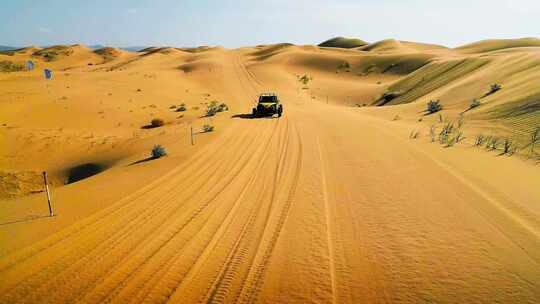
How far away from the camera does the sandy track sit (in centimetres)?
443

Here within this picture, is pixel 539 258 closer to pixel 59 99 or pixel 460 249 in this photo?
pixel 460 249

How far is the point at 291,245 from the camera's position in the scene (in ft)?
18.1

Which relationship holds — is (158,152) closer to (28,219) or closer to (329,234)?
(28,219)

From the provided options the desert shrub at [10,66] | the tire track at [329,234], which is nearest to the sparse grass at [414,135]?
the tire track at [329,234]

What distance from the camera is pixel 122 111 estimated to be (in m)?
21.7

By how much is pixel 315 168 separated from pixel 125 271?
5999mm

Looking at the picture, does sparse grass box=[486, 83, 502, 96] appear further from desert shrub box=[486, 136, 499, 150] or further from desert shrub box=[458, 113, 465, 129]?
desert shrub box=[486, 136, 499, 150]

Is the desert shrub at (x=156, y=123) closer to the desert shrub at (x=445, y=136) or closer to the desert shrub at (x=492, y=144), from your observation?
the desert shrub at (x=445, y=136)

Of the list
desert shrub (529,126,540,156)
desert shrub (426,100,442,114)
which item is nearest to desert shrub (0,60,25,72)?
desert shrub (426,100,442,114)

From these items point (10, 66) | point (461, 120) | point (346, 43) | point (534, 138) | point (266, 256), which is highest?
point (346, 43)

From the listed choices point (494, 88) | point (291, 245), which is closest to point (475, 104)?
point (494, 88)

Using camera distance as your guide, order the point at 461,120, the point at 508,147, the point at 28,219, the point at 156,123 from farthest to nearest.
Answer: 1. the point at 156,123
2. the point at 461,120
3. the point at 508,147
4. the point at 28,219

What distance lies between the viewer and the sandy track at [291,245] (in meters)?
4.43

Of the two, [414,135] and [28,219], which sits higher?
[414,135]
